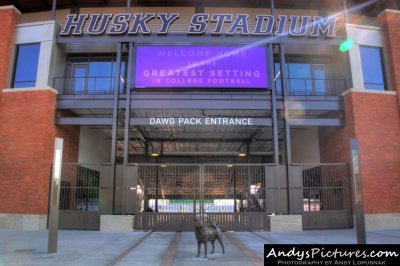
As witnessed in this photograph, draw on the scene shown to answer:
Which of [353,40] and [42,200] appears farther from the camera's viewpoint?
[353,40]

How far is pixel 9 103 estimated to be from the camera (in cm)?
1688

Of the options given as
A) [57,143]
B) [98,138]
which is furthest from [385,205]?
[98,138]

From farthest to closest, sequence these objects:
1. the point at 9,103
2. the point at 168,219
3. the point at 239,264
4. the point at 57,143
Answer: the point at 9,103 → the point at 168,219 → the point at 57,143 → the point at 239,264

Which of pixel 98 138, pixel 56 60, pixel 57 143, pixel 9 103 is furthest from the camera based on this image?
pixel 98 138

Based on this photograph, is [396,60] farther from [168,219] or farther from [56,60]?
[56,60]

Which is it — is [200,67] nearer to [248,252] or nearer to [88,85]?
[88,85]

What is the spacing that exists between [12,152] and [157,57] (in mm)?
7902

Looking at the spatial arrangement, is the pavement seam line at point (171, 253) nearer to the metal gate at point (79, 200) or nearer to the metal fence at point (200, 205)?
the metal fence at point (200, 205)

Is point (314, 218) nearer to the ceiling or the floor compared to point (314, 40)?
nearer to the floor

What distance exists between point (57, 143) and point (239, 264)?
235 inches

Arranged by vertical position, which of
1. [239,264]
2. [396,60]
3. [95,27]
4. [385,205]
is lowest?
[239,264]

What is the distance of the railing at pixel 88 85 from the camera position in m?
18.8

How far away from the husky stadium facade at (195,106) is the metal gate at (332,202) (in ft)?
0.23

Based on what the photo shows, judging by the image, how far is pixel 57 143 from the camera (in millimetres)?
10266
